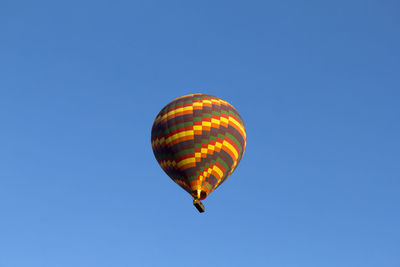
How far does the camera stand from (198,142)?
42.7 m

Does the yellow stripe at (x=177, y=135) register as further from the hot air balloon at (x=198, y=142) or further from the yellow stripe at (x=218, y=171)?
the yellow stripe at (x=218, y=171)

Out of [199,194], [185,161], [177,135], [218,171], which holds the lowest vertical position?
[199,194]

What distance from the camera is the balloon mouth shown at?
41.8 metres

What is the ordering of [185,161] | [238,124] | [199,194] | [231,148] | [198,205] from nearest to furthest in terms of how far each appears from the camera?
[198,205]
[199,194]
[185,161]
[231,148]
[238,124]

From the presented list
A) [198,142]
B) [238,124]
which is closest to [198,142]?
[198,142]

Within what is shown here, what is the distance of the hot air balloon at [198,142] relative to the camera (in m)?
42.3

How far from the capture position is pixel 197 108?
43938mm

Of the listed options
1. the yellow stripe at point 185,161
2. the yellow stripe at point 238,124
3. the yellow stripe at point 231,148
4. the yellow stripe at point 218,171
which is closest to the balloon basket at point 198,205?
the yellow stripe at point 218,171

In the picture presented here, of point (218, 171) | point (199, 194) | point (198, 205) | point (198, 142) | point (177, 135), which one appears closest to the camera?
point (198, 205)

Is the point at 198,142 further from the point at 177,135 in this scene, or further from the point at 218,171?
the point at 218,171

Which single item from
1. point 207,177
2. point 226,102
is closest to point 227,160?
point 207,177

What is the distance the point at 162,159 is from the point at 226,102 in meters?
6.49

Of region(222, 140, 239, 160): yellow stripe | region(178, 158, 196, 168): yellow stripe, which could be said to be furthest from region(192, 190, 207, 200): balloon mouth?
region(222, 140, 239, 160): yellow stripe

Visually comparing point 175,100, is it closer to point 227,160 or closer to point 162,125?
point 162,125
